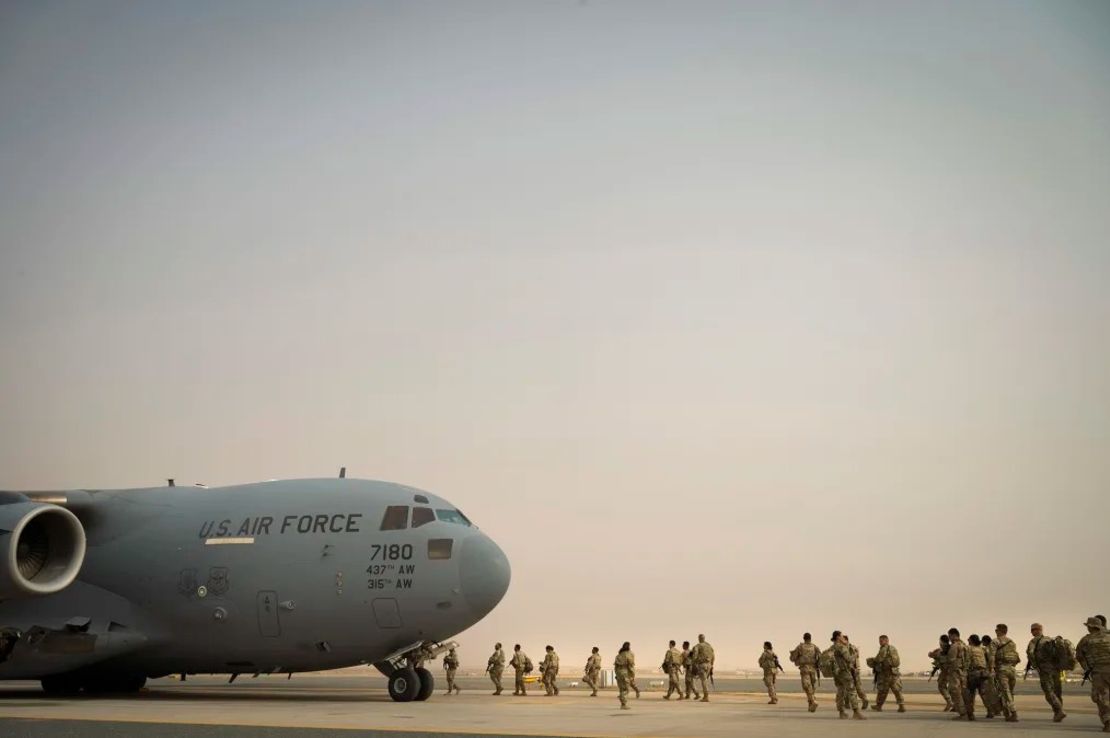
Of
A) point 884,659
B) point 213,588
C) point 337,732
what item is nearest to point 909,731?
A: point 884,659

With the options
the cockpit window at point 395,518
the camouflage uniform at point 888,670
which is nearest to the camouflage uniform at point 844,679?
the camouflage uniform at point 888,670

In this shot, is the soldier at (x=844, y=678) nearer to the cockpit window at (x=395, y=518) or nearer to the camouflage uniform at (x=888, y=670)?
the camouflage uniform at (x=888, y=670)

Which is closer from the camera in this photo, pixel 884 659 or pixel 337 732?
pixel 337 732

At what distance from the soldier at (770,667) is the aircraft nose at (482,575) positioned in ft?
17.7

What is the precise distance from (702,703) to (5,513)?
41.1 feet

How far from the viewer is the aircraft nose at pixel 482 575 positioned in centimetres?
1958

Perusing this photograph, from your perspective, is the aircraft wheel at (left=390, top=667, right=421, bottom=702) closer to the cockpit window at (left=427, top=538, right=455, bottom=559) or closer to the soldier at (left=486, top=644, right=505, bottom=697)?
the cockpit window at (left=427, top=538, right=455, bottom=559)

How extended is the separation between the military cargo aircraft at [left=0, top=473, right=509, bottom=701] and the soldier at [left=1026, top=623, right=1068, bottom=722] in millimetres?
8413

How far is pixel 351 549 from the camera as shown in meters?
20.2

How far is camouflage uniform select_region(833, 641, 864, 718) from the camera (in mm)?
17766

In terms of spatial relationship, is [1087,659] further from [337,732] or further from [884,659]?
[337,732]

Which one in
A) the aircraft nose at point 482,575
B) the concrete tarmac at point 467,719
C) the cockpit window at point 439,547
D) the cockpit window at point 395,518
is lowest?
the concrete tarmac at point 467,719

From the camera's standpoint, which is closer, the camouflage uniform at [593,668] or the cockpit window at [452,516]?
the cockpit window at [452,516]

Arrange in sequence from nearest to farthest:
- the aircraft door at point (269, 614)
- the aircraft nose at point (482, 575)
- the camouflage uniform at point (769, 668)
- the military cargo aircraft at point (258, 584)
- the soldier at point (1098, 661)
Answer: the soldier at point (1098, 661), the aircraft nose at point (482, 575), the military cargo aircraft at point (258, 584), the aircraft door at point (269, 614), the camouflage uniform at point (769, 668)
